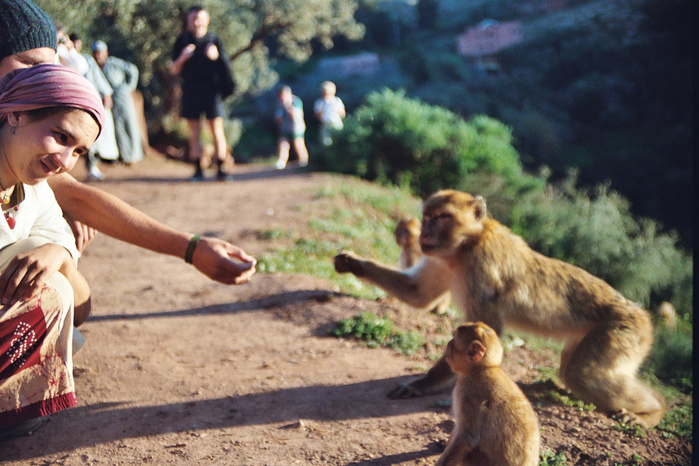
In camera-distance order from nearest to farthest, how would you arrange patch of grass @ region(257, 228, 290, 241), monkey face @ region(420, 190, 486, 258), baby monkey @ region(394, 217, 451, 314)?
monkey face @ region(420, 190, 486, 258) → baby monkey @ region(394, 217, 451, 314) → patch of grass @ region(257, 228, 290, 241)

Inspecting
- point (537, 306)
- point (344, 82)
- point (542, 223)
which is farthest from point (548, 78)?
point (537, 306)

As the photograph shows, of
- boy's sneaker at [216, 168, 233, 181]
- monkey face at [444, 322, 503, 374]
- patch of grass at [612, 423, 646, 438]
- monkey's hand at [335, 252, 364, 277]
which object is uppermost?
monkey face at [444, 322, 503, 374]

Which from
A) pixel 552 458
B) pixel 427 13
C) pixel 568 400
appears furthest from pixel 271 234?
pixel 427 13

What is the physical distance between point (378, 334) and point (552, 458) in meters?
1.66

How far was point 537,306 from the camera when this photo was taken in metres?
3.70

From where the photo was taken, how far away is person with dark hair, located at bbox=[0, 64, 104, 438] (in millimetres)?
2262

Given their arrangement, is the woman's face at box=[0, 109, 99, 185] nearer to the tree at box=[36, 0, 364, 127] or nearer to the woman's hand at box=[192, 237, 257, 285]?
the woman's hand at box=[192, 237, 257, 285]

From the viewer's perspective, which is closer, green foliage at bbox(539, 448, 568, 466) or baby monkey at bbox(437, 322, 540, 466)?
baby monkey at bbox(437, 322, 540, 466)

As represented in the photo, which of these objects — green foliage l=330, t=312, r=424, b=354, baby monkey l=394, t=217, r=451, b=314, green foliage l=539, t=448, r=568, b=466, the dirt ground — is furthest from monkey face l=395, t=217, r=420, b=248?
green foliage l=539, t=448, r=568, b=466

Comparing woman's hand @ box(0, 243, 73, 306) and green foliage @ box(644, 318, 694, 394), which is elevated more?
woman's hand @ box(0, 243, 73, 306)

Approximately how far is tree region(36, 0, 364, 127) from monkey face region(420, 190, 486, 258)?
9681mm

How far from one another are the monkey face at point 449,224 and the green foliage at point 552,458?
127 centimetres

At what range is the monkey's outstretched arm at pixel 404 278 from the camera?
412cm

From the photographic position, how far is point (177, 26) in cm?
1488
